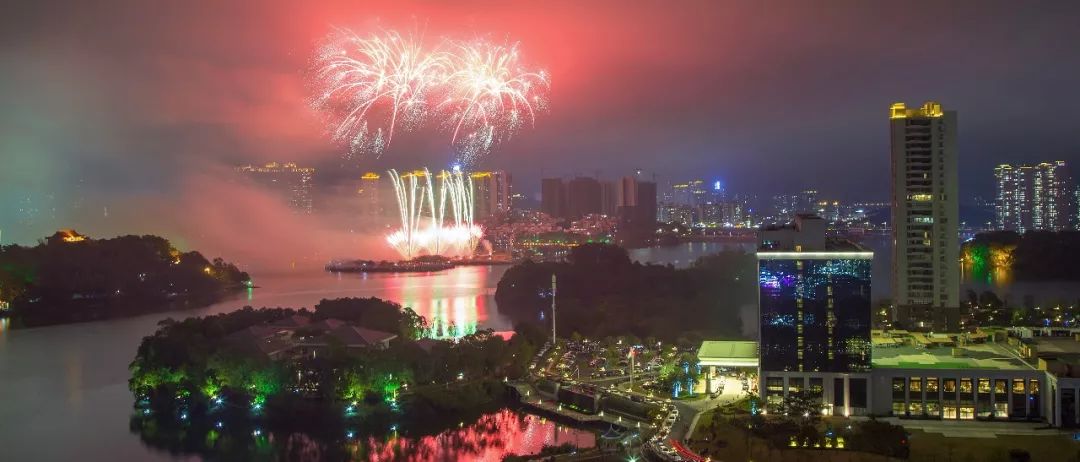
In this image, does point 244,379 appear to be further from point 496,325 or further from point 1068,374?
point 1068,374

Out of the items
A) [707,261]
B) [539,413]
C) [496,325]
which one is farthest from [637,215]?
[539,413]

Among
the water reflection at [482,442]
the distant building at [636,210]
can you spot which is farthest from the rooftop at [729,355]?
the distant building at [636,210]

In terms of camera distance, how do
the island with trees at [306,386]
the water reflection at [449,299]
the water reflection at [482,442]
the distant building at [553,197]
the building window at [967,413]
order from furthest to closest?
the distant building at [553,197] → the water reflection at [449,299] → the island with trees at [306,386] → the water reflection at [482,442] → the building window at [967,413]

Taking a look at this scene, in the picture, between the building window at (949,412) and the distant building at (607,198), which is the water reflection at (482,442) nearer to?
the building window at (949,412)

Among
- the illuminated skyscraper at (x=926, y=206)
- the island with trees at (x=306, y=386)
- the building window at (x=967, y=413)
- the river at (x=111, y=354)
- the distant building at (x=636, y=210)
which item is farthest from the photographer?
the distant building at (x=636, y=210)

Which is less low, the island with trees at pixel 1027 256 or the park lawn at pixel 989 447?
the island with trees at pixel 1027 256

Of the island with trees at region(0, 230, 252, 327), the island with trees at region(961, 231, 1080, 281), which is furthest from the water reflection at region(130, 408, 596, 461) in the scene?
the island with trees at region(961, 231, 1080, 281)

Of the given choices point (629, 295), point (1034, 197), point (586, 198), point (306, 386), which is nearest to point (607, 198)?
point (586, 198)

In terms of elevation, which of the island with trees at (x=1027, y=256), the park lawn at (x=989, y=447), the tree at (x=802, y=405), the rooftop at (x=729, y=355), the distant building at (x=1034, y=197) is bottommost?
the park lawn at (x=989, y=447)
